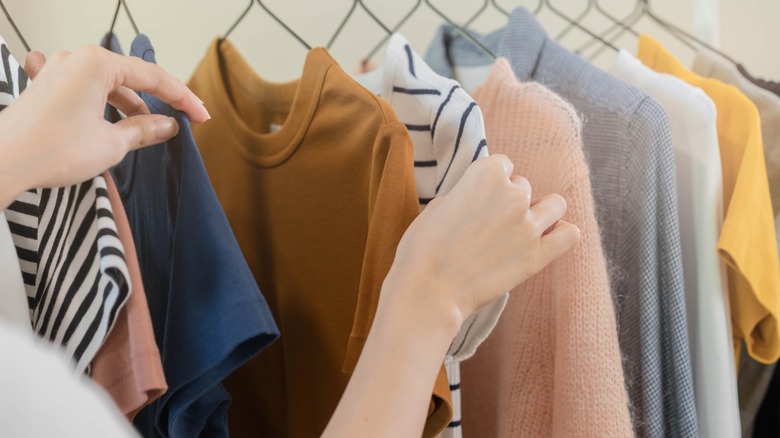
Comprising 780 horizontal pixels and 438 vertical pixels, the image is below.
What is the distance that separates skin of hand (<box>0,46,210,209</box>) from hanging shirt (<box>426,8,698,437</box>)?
0.39 metres

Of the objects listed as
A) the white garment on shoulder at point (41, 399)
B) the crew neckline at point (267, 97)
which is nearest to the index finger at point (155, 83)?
the crew neckline at point (267, 97)

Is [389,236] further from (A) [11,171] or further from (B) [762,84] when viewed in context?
(B) [762,84]

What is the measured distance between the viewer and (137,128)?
490mm

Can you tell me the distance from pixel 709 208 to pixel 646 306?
0.38ft

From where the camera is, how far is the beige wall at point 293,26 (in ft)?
3.30

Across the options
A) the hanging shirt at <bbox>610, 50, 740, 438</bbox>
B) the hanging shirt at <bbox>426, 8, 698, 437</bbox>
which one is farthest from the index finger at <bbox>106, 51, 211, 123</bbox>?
the hanging shirt at <bbox>610, 50, 740, 438</bbox>

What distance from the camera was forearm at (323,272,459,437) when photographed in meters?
0.39

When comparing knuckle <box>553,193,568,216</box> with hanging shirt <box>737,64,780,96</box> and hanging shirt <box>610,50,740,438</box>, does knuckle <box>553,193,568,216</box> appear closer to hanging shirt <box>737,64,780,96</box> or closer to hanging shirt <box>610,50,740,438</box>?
hanging shirt <box>610,50,740,438</box>

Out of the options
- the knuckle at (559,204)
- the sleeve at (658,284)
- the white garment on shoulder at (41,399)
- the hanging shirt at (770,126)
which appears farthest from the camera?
the hanging shirt at (770,126)

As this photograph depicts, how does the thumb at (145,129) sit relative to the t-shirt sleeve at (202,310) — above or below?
above

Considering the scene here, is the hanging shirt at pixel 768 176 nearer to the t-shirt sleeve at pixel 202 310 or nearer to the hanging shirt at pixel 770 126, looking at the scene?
the hanging shirt at pixel 770 126

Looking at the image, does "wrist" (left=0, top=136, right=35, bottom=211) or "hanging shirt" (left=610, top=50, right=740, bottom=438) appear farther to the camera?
"hanging shirt" (left=610, top=50, right=740, bottom=438)

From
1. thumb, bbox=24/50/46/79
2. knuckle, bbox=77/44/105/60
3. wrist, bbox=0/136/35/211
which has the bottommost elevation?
wrist, bbox=0/136/35/211

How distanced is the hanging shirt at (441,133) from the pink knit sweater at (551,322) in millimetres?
79
